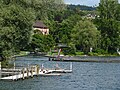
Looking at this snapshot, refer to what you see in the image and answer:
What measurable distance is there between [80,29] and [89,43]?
557cm

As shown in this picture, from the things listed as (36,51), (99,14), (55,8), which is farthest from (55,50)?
(55,8)

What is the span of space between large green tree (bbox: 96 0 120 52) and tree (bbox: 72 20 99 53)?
1124 cm

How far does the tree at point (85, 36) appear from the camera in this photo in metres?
116

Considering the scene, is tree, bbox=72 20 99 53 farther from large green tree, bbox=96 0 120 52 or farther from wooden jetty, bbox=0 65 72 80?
wooden jetty, bbox=0 65 72 80

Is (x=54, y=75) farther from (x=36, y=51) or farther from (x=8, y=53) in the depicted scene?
(x=36, y=51)

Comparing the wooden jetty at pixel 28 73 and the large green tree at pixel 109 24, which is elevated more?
the large green tree at pixel 109 24

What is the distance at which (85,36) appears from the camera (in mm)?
116312

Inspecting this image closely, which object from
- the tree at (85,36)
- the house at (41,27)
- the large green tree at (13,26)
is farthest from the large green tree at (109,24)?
the large green tree at (13,26)

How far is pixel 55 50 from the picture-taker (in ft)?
406

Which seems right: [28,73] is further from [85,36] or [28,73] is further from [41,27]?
[41,27]

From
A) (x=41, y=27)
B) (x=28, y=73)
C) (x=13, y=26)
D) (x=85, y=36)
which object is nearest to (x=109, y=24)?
(x=85, y=36)

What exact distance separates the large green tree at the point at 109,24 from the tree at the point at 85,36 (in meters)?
11.2

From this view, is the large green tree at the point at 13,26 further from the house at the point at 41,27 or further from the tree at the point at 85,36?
the house at the point at 41,27

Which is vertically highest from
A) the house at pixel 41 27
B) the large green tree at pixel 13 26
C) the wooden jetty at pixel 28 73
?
the house at pixel 41 27
